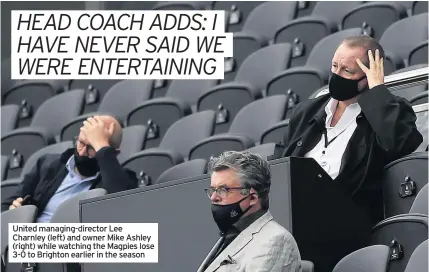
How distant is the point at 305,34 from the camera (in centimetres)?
649

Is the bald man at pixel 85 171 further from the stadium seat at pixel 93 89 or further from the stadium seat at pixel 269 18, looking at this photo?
the stadium seat at pixel 269 18

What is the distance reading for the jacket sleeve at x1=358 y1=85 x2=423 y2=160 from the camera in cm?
338

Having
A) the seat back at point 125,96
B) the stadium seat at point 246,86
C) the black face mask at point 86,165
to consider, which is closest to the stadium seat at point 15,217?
the black face mask at point 86,165

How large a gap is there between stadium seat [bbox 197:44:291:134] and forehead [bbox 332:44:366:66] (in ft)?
7.66

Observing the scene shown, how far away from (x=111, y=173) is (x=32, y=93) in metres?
2.89

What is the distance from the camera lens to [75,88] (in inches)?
291

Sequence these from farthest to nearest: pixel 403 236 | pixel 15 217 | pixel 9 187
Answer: pixel 9 187 < pixel 15 217 < pixel 403 236

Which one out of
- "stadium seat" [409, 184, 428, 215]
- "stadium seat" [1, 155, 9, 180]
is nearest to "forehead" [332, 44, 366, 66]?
"stadium seat" [409, 184, 428, 215]

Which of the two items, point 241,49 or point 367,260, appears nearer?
point 367,260

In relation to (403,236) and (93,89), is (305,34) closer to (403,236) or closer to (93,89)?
(93,89)

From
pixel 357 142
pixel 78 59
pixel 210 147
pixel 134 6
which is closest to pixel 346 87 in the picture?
pixel 357 142

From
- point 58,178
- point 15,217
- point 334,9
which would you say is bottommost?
point 15,217

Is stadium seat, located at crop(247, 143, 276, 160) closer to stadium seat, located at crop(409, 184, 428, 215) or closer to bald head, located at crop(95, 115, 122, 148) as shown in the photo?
bald head, located at crop(95, 115, 122, 148)

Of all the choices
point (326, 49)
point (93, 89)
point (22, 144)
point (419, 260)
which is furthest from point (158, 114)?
point (419, 260)
